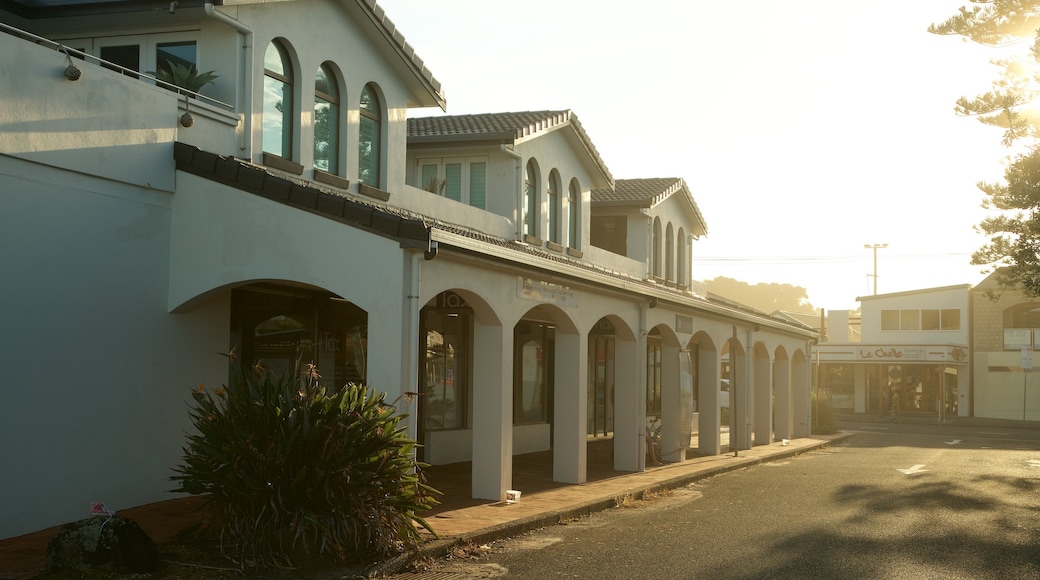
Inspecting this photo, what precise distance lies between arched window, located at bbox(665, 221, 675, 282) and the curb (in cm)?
942

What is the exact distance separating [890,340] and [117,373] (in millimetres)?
47517

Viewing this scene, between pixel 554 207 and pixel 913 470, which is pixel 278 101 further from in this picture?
pixel 913 470

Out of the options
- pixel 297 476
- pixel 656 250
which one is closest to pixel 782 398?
pixel 656 250

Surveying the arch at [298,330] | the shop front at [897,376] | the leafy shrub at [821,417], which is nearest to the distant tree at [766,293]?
the shop front at [897,376]

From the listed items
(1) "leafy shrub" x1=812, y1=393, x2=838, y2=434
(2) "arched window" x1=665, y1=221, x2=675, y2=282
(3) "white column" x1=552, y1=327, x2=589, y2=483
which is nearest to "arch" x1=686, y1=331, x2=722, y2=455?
(2) "arched window" x1=665, y1=221, x2=675, y2=282

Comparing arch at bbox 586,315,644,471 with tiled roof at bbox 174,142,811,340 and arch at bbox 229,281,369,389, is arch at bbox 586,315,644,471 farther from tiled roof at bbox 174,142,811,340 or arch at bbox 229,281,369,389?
tiled roof at bbox 174,142,811,340

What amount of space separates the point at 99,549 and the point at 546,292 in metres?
7.60

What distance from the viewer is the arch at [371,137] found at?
1560cm

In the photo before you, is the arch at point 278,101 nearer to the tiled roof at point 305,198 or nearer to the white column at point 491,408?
the tiled roof at point 305,198

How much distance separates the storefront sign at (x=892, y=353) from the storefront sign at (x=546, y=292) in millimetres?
37905

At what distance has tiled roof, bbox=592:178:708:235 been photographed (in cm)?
2639

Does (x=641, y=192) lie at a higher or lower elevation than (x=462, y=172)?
higher

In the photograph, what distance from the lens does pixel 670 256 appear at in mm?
28984

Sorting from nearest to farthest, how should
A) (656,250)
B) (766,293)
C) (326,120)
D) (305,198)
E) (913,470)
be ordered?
(305,198) < (326,120) < (913,470) < (656,250) < (766,293)
